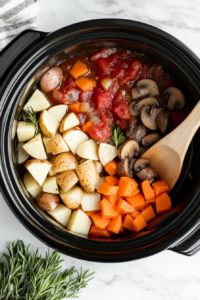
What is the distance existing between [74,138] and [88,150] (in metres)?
0.16

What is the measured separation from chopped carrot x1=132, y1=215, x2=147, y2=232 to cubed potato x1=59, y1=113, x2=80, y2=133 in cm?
94

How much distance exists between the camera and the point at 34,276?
2.05 m

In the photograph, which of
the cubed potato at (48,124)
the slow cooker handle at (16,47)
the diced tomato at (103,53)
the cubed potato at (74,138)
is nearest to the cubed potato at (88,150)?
the cubed potato at (74,138)

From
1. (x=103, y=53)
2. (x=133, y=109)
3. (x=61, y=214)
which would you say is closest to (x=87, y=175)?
(x=61, y=214)

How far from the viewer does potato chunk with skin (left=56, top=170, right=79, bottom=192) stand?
7.02ft

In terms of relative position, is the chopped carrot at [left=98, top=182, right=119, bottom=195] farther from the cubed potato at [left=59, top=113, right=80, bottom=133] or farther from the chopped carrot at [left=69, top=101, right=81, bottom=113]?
the chopped carrot at [left=69, top=101, right=81, bottom=113]

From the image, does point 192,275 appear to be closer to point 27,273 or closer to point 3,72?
point 27,273

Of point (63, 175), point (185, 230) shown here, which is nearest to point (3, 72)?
point (63, 175)

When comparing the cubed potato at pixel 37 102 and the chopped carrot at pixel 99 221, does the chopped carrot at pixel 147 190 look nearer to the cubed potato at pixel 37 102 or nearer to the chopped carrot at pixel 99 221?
the chopped carrot at pixel 99 221

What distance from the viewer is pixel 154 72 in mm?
2293

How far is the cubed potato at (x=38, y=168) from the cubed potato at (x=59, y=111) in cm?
40

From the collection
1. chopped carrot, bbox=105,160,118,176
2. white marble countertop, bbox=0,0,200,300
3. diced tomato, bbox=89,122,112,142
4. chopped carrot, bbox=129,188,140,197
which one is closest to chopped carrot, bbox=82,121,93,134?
diced tomato, bbox=89,122,112,142

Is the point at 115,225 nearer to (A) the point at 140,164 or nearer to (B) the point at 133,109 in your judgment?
(A) the point at 140,164

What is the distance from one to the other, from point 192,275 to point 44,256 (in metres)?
1.35
